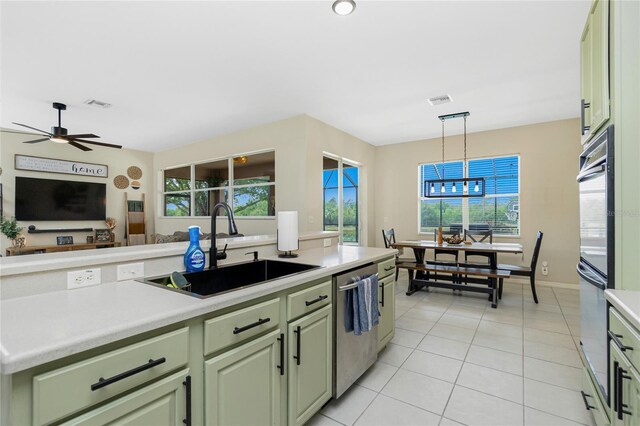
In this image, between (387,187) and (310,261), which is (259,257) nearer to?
(310,261)

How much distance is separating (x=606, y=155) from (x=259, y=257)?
7.01 ft

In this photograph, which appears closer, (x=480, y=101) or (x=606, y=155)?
(x=606, y=155)

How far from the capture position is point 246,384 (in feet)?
4.27

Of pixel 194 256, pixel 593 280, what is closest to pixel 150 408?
pixel 194 256

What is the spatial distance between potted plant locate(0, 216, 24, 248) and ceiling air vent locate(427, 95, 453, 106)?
720cm

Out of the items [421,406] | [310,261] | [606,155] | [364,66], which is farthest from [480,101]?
[421,406]

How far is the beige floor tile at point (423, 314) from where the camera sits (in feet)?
11.5

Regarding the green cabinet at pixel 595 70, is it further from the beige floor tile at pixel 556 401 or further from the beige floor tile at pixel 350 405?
the beige floor tile at pixel 350 405

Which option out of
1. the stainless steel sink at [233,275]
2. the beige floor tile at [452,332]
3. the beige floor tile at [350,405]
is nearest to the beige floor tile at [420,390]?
the beige floor tile at [350,405]

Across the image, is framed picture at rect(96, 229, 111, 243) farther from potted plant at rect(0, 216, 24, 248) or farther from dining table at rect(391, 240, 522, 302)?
dining table at rect(391, 240, 522, 302)

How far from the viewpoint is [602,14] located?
4.89 feet

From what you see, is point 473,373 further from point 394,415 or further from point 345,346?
point 345,346

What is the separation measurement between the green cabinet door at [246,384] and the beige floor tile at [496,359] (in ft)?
6.19

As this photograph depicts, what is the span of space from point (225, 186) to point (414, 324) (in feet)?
14.4
